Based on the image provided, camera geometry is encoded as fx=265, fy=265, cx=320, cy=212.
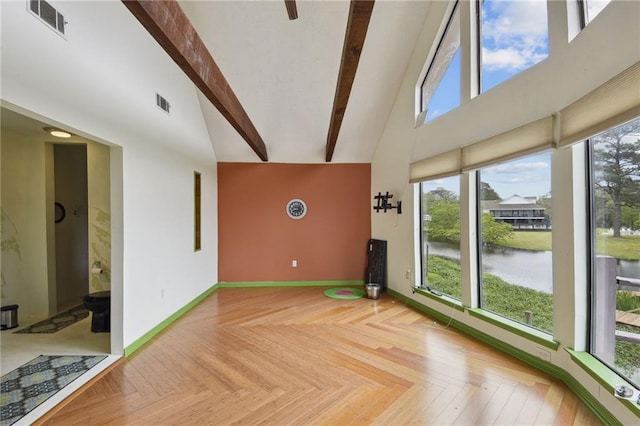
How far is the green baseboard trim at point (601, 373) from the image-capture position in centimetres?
164

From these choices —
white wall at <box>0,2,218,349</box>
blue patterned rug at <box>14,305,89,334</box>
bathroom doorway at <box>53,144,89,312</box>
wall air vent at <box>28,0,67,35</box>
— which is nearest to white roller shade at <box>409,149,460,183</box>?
white wall at <box>0,2,218,349</box>

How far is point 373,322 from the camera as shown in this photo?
3541 mm

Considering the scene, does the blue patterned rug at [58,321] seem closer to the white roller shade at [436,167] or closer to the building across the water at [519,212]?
the white roller shade at [436,167]

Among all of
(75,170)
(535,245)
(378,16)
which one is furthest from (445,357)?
(75,170)

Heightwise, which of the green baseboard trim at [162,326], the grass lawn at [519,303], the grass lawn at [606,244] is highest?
the grass lawn at [606,244]

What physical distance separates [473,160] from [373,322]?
2357 mm

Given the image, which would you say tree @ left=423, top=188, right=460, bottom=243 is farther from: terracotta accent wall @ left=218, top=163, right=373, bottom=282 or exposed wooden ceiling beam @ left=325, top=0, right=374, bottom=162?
exposed wooden ceiling beam @ left=325, top=0, right=374, bottom=162

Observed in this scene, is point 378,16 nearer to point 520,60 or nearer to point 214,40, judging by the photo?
point 520,60

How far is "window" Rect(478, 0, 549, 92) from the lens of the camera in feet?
7.97

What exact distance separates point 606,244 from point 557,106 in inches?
45.2

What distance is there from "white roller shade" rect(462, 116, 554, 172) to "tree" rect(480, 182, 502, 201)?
0.84ft

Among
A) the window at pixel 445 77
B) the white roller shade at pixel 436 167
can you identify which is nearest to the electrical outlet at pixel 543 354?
the white roller shade at pixel 436 167

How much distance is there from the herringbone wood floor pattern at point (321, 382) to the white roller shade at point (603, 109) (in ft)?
6.53

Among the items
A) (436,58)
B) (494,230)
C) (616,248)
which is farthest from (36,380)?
(436,58)
